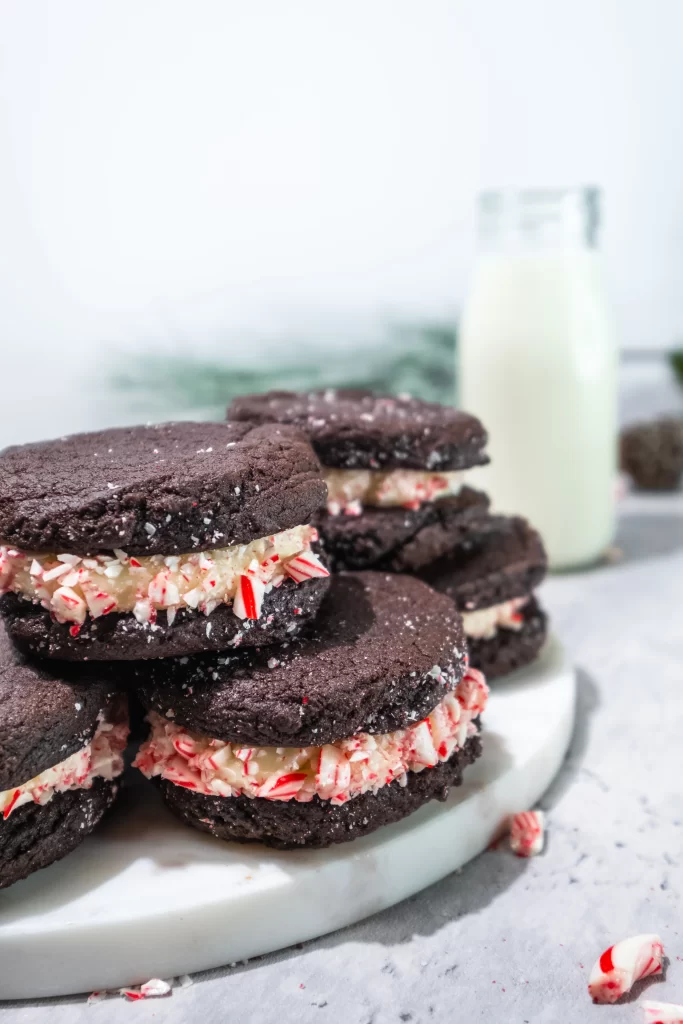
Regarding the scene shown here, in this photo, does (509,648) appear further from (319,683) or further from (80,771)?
(80,771)

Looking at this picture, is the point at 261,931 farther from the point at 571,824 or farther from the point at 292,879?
the point at 571,824

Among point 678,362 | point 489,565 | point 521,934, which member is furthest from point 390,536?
point 678,362

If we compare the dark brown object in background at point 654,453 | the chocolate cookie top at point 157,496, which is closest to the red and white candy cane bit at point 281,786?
the chocolate cookie top at point 157,496

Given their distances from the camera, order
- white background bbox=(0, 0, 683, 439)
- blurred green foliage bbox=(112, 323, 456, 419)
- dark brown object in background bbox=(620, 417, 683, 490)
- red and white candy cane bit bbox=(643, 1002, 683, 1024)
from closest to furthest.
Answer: red and white candy cane bit bbox=(643, 1002, 683, 1024), white background bbox=(0, 0, 683, 439), blurred green foliage bbox=(112, 323, 456, 419), dark brown object in background bbox=(620, 417, 683, 490)

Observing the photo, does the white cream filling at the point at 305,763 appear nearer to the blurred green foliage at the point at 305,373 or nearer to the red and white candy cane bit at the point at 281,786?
the red and white candy cane bit at the point at 281,786

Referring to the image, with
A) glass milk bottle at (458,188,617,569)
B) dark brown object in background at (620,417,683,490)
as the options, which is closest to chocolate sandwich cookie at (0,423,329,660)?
glass milk bottle at (458,188,617,569)

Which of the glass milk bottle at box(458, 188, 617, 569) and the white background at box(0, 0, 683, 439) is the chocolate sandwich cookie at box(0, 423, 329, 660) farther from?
the glass milk bottle at box(458, 188, 617, 569)

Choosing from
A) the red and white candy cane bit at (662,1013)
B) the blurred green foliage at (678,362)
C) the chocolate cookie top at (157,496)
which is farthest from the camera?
the blurred green foliage at (678,362)

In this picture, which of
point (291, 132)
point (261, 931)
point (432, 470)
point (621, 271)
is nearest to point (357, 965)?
point (261, 931)
